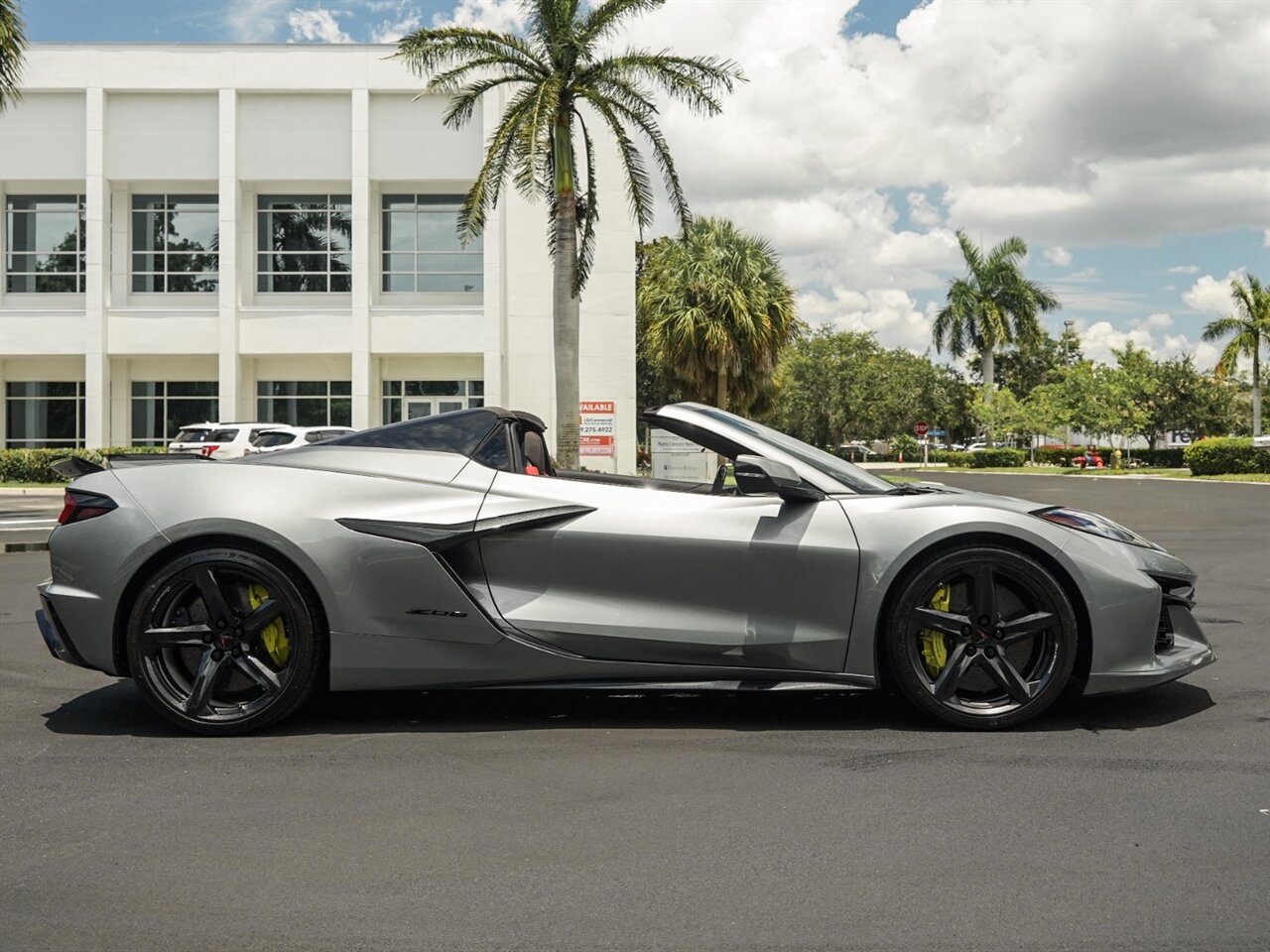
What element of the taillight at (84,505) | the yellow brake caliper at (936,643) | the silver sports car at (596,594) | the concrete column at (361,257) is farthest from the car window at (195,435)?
the yellow brake caliper at (936,643)

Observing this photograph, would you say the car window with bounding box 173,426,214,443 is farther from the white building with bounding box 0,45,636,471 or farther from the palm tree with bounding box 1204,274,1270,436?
the palm tree with bounding box 1204,274,1270,436

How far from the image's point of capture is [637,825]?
148 inches

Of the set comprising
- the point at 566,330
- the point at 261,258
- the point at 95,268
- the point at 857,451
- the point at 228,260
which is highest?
the point at 261,258

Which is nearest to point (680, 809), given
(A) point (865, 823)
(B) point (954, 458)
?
(A) point (865, 823)

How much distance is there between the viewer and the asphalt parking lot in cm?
298

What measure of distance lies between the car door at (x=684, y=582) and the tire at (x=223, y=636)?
0.79m

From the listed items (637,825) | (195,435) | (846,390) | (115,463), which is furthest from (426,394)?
(846,390)

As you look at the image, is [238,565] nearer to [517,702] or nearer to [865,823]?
[517,702]

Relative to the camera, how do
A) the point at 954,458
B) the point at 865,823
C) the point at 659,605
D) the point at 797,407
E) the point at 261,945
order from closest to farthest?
1. the point at 261,945
2. the point at 865,823
3. the point at 659,605
4. the point at 954,458
5. the point at 797,407

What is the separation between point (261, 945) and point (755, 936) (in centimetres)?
115

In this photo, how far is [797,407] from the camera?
82.0 m

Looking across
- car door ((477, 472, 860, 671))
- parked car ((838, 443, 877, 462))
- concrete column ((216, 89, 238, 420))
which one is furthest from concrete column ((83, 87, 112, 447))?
parked car ((838, 443, 877, 462))

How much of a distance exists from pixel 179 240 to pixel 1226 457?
34296mm

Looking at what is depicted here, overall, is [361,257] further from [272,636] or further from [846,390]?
[846,390]
